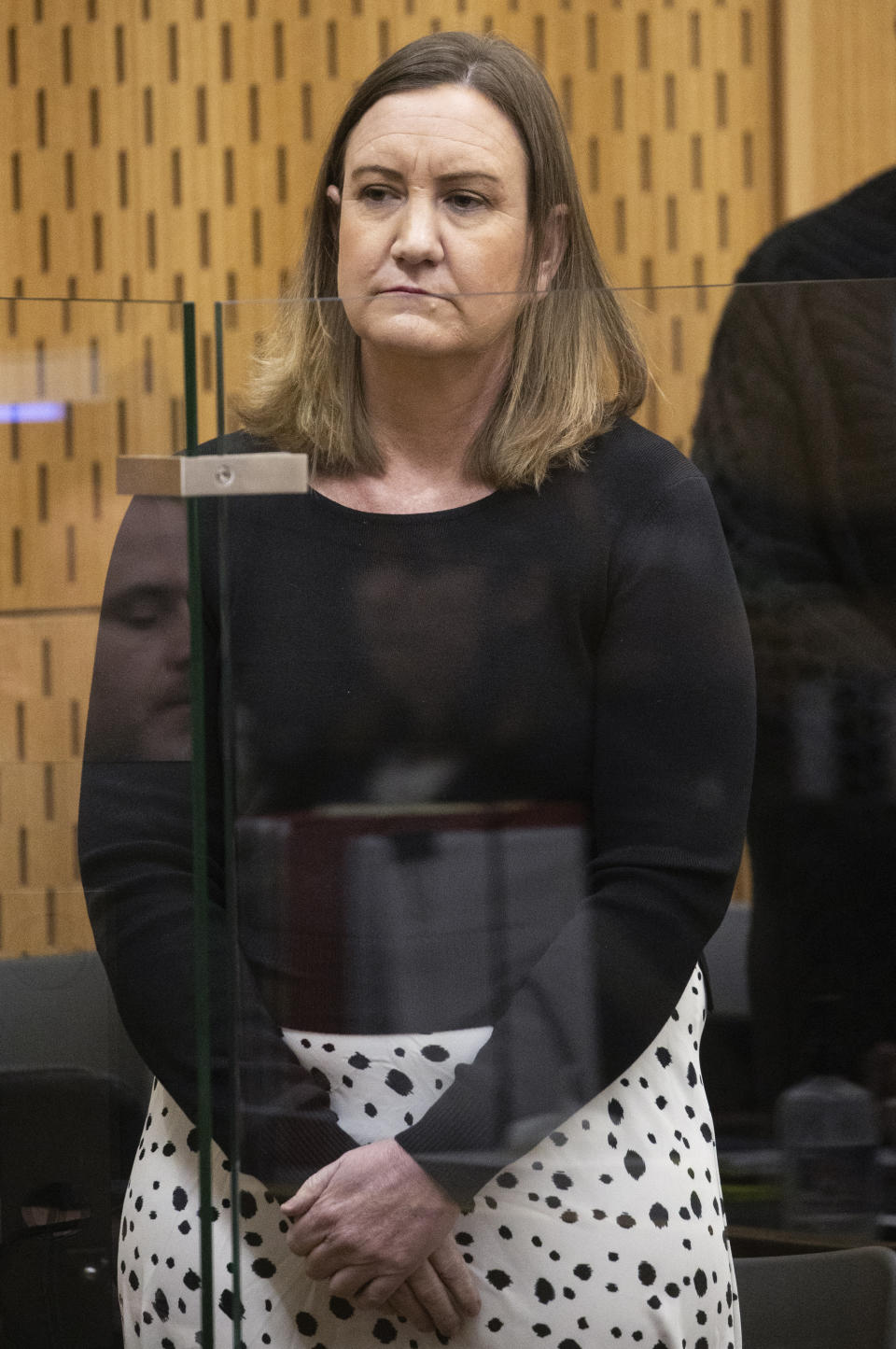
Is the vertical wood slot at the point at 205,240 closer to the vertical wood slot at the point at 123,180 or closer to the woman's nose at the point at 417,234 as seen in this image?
the vertical wood slot at the point at 123,180

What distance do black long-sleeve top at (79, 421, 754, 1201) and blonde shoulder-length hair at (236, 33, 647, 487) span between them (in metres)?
0.02

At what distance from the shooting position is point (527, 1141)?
42.7 inches

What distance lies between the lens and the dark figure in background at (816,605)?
109cm

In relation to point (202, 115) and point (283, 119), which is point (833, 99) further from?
point (202, 115)

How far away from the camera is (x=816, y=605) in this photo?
110 centimetres

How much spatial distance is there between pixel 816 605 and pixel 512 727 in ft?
0.79

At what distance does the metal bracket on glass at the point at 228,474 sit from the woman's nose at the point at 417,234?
16 centimetres

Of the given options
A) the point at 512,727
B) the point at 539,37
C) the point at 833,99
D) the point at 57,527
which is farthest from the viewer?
the point at 539,37

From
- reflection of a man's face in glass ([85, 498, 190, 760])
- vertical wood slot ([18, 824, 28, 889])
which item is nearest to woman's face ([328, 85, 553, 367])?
reflection of a man's face in glass ([85, 498, 190, 760])

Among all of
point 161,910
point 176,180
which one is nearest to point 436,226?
point 161,910

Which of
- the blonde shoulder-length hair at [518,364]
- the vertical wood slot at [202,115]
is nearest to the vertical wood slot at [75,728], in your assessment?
the blonde shoulder-length hair at [518,364]

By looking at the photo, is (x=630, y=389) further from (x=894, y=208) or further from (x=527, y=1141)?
(x=894, y=208)

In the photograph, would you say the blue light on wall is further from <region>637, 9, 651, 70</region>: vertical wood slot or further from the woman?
<region>637, 9, 651, 70</region>: vertical wood slot

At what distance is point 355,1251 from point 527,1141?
0.14 meters
